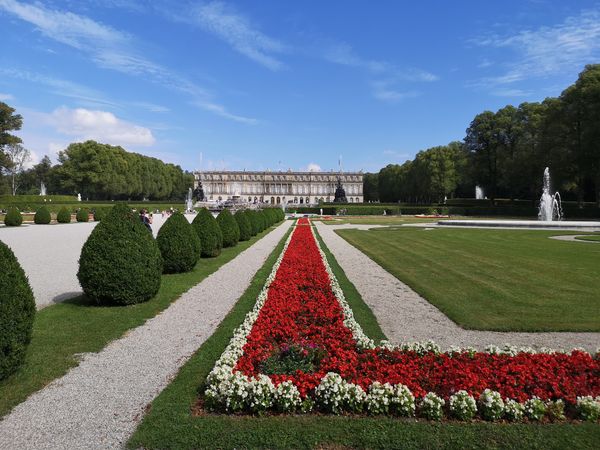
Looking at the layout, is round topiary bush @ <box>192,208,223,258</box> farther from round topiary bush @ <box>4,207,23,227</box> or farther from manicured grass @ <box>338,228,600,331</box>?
round topiary bush @ <box>4,207,23,227</box>

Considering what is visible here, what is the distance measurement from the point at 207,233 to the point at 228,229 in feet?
11.6

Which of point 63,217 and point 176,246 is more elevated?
point 63,217

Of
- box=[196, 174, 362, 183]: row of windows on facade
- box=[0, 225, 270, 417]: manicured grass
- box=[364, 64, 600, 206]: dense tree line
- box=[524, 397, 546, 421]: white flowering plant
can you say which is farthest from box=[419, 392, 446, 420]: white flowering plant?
box=[196, 174, 362, 183]: row of windows on facade

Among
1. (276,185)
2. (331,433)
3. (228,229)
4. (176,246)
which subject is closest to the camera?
(331,433)

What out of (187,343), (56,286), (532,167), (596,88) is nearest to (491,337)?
(187,343)

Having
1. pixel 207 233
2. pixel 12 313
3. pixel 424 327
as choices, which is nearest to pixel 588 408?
pixel 424 327

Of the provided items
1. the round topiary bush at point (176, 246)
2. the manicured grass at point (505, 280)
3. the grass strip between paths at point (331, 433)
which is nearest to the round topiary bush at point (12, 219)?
the manicured grass at point (505, 280)

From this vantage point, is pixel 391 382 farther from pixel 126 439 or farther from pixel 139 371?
pixel 139 371

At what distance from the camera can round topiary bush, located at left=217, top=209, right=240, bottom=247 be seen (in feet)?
61.8

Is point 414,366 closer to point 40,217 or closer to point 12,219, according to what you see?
point 12,219

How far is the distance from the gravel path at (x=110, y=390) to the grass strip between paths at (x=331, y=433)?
32cm

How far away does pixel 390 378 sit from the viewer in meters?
4.45

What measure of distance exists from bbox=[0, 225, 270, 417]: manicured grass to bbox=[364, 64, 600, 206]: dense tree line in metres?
42.5

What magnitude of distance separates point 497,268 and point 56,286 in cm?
1088
